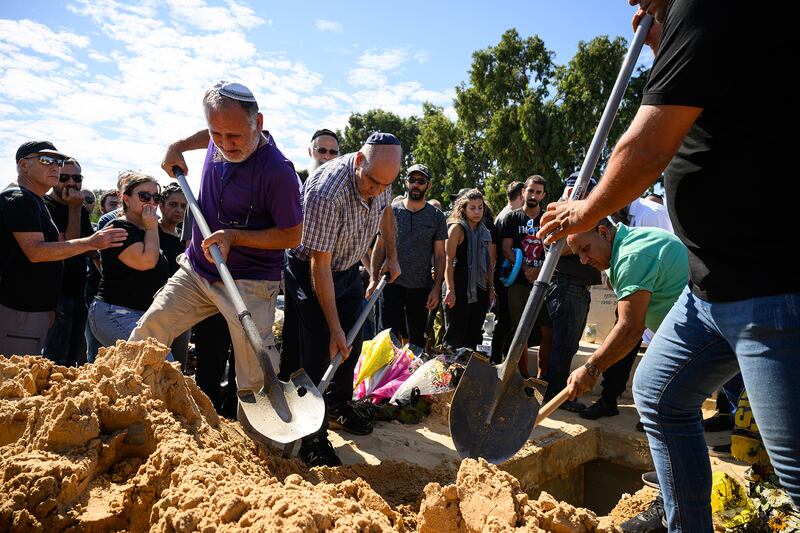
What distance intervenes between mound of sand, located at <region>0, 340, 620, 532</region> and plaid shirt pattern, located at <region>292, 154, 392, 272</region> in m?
1.17

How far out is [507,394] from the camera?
2629 millimetres

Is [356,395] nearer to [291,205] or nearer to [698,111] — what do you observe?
[291,205]

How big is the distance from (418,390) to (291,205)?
239 cm

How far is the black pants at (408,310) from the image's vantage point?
611cm

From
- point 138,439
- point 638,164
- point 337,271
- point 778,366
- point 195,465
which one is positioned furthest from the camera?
point 337,271

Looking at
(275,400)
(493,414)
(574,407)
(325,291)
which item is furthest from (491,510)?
(574,407)

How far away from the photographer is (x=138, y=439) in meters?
2.23

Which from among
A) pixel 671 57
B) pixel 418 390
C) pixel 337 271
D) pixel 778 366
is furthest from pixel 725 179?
pixel 418 390

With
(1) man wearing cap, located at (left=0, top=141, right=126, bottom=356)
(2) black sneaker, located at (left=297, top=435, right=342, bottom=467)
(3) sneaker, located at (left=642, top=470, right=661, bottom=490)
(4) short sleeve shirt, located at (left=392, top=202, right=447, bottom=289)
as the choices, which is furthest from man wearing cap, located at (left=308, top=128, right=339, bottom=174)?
(3) sneaker, located at (left=642, top=470, right=661, bottom=490)

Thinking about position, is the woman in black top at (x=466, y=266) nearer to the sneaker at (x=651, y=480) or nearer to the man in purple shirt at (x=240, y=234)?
the sneaker at (x=651, y=480)

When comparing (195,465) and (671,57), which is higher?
(671,57)

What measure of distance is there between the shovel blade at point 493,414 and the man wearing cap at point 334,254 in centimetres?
101

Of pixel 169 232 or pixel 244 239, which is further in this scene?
pixel 169 232

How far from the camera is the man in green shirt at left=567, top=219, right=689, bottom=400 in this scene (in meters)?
2.73
